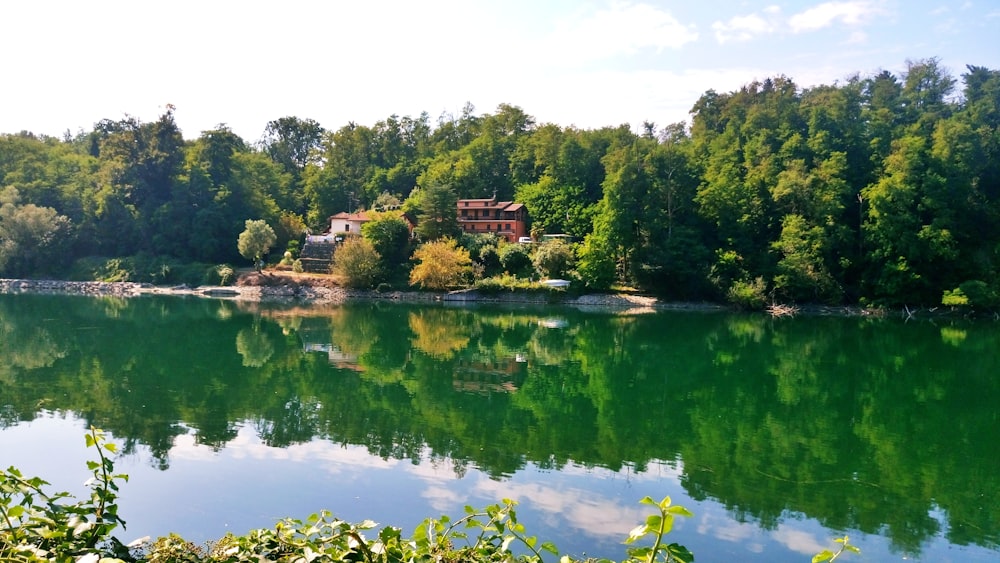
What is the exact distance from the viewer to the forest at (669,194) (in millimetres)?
38656

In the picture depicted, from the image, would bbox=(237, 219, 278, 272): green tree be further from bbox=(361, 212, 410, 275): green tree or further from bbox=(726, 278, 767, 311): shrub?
bbox=(726, 278, 767, 311): shrub

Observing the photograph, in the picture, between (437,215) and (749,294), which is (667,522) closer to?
(749,294)

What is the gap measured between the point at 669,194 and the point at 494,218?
14258 millimetres

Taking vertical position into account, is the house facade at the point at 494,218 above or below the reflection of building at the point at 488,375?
above

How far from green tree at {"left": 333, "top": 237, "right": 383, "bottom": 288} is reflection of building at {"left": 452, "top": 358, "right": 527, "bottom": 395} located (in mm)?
22772

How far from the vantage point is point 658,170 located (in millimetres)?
43281

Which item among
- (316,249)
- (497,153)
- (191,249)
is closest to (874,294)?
(497,153)

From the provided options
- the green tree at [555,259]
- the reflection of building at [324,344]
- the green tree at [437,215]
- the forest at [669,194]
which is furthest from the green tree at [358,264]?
the reflection of building at [324,344]

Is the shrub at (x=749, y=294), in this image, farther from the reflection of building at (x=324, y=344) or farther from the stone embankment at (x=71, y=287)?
the stone embankment at (x=71, y=287)

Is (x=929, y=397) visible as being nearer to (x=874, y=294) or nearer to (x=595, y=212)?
(x=874, y=294)

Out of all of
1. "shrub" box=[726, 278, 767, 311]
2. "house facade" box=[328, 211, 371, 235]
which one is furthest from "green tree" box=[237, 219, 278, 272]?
"shrub" box=[726, 278, 767, 311]

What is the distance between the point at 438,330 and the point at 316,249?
902 inches

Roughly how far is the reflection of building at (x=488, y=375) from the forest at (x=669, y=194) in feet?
67.4

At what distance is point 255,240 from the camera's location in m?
46.8
